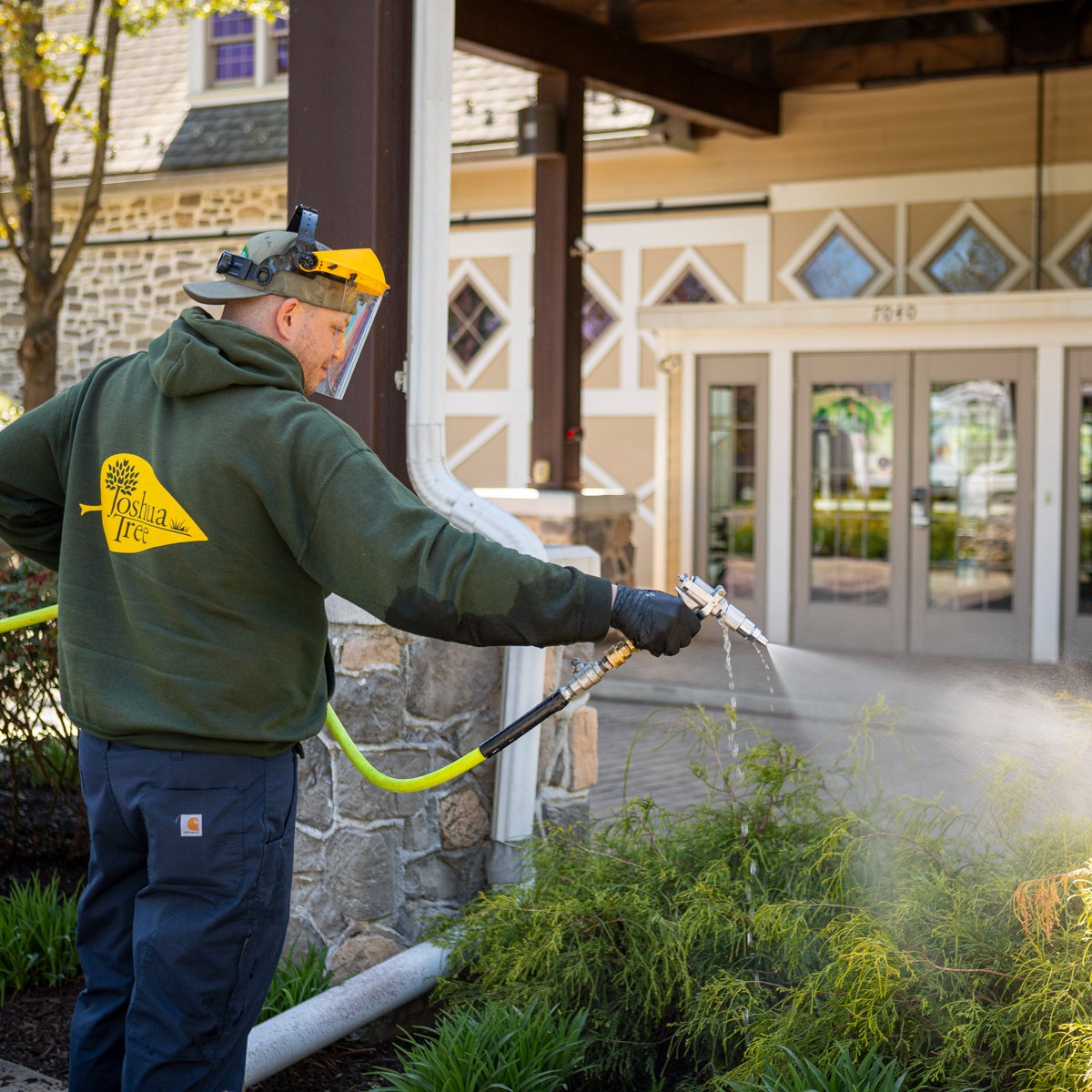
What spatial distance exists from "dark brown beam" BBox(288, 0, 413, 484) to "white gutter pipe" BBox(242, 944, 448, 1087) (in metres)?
1.57

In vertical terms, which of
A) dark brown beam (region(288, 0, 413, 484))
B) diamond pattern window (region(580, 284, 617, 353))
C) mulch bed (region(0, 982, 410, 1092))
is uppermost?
diamond pattern window (region(580, 284, 617, 353))

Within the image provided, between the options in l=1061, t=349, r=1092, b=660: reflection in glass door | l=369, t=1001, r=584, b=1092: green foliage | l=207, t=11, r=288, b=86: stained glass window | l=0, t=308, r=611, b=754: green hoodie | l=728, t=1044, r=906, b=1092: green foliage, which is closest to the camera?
l=0, t=308, r=611, b=754: green hoodie

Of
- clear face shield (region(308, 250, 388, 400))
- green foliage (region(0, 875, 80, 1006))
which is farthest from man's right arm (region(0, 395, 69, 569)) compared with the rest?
green foliage (region(0, 875, 80, 1006))

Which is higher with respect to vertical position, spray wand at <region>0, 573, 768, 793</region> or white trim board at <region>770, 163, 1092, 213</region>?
white trim board at <region>770, 163, 1092, 213</region>

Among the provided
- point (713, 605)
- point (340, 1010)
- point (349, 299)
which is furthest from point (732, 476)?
point (349, 299)

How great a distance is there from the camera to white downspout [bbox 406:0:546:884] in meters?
4.44

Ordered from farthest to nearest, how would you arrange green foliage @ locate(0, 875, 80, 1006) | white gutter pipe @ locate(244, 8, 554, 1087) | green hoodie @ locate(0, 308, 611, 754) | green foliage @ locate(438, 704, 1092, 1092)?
white gutter pipe @ locate(244, 8, 554, 1087) < green foliage @ locate(0, 875, 80, 1006) < green foliage @ locate(438, 704, 1092, 1092) < green hoodie @ locate(0, 308, 611, 754)

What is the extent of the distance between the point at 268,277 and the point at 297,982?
2.18 m

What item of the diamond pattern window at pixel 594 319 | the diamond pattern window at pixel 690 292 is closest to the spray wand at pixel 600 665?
the diamond pattern window at pixel 690 292

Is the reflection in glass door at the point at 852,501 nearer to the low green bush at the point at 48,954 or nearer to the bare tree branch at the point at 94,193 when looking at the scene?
the bare tree branch at the point at 94,193

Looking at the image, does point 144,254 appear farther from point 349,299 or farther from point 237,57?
point 349,299

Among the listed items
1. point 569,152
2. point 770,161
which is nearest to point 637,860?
point 569,152

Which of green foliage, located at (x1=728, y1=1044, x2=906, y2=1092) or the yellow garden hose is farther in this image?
the yellow garden hose

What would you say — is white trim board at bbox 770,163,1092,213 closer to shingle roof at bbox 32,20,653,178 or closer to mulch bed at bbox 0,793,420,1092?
shingle roof at bbox 32,20,653,178
